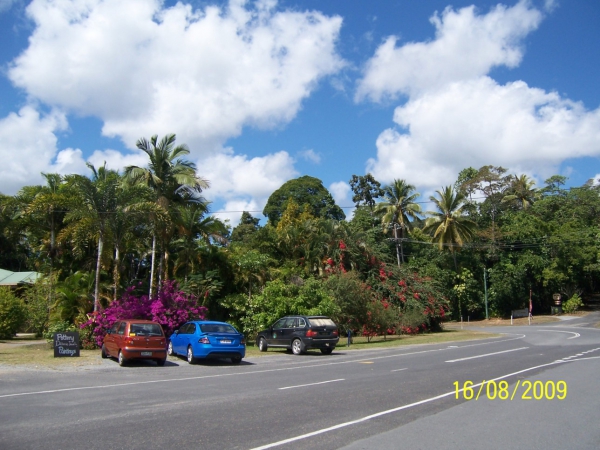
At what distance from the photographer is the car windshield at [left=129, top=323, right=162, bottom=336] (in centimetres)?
1762

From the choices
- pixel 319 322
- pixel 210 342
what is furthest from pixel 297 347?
pixel 210 342

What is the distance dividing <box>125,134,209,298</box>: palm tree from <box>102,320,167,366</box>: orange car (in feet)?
31.8

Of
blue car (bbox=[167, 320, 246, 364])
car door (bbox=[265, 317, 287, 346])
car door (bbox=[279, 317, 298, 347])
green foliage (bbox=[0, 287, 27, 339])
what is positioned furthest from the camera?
green foliage (bbox=[0, 287, 27, 339])

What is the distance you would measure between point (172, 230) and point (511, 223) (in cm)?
4196

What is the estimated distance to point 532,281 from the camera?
58406mm

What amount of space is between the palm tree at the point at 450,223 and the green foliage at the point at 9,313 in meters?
37.8

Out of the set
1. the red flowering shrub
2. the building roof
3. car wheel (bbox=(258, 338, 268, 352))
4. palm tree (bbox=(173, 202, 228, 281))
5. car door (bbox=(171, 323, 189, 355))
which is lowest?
car wheel (bbox=(258, 338, 268, 352))

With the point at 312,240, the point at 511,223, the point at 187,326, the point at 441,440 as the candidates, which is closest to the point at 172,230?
the point at 187,326

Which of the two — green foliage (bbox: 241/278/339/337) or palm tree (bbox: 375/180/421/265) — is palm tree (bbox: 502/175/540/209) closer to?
palm tree (bbox: 375/180/421/265)

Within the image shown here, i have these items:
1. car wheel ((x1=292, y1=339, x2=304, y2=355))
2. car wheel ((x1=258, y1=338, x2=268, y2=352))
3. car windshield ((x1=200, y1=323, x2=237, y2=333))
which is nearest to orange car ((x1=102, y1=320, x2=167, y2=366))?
car windshield ((x1=200, y1=323, x2=237, y2=333))

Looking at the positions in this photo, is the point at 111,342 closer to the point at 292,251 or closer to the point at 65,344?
the point at 65,344

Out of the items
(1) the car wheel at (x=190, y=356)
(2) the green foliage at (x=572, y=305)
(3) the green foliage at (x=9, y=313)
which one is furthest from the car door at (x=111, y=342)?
(2) the green foliage at (x=572, y=305)

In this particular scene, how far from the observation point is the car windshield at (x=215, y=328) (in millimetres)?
18694

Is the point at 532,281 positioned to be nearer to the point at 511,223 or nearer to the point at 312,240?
the point at 511,223
